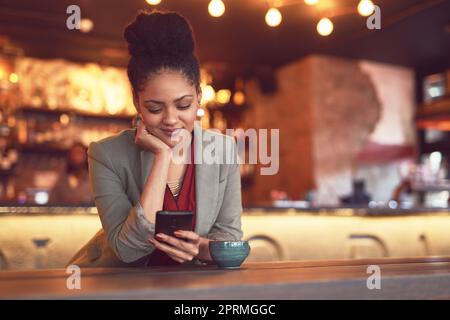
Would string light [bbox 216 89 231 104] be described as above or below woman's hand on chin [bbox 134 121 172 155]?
above

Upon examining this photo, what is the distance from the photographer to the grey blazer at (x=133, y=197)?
4.75 ft

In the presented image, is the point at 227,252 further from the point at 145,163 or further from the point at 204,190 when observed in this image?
the point at 145,163

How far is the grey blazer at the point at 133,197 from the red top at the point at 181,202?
0.03m

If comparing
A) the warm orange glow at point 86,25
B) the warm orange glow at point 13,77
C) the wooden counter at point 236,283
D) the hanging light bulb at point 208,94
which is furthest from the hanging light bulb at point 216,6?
the wooden counter at point 236,283

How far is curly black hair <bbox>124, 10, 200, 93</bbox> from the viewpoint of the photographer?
4.92 ft

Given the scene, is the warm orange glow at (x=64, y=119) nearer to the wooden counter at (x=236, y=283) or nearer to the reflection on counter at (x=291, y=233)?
the reflection on counter at (x=291, y=233)

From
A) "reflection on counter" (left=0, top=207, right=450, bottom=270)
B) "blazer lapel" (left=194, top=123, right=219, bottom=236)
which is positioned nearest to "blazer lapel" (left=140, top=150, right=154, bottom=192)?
"blazer lapel" (left=194, top=123, right=219, bottom=236)

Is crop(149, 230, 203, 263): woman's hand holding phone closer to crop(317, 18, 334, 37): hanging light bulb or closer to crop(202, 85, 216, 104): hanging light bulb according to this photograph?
crop(317, 18, 334, 37): hanging light bulb

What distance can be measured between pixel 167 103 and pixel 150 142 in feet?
0.41

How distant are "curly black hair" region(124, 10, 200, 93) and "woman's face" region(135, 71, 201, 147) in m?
0.02

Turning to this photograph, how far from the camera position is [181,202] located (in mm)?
1625

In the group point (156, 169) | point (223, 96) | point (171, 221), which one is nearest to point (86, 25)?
point (223, 96)
